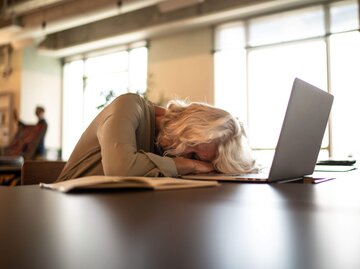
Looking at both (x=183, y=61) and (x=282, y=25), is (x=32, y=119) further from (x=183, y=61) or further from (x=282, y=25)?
(x=282, y=25)

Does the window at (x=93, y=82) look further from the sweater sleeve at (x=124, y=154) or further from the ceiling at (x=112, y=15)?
the sweater sleeve at (x=124, y=154)

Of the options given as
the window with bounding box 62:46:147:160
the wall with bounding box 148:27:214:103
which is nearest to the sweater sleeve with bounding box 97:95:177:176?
the wall with bounding box 148:27:214:103

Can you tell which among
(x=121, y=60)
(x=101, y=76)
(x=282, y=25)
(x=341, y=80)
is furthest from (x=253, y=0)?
(x=101, y=76)

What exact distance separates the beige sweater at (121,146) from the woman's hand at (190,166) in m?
0.09

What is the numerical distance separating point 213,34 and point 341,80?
225 centimetres

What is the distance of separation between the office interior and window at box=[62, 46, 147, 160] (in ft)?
0.07

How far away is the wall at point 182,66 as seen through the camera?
689 cm

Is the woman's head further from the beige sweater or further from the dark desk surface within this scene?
the dark desk surface

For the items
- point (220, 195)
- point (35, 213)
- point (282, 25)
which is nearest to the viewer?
point (35, 213)

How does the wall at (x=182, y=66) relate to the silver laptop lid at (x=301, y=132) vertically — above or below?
above

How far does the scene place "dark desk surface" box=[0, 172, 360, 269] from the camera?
33 centimetres

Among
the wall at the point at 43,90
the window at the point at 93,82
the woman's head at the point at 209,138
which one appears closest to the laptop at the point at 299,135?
the woman's head at the point at 209,138

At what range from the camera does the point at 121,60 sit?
8375 mm

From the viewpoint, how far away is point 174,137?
1.54 metres
